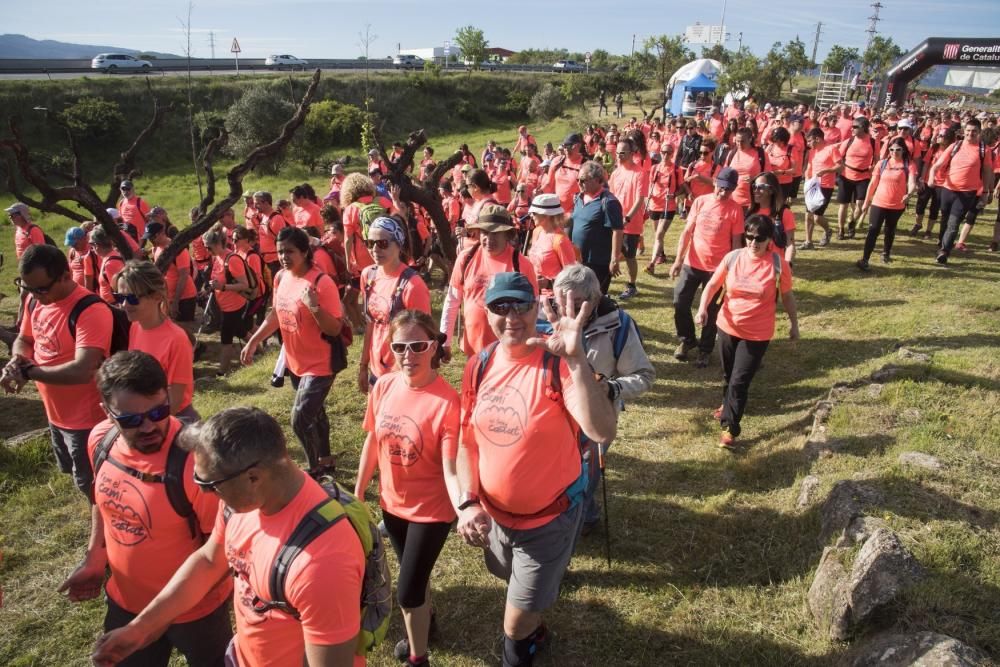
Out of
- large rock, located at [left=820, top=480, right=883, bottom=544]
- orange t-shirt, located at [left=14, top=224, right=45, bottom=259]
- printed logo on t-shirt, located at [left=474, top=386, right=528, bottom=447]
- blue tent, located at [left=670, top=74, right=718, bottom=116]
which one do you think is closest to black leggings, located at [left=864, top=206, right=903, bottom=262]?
large rock, located at [left=820, top=480, right=883, bottom=544]

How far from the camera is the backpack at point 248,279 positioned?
751cm

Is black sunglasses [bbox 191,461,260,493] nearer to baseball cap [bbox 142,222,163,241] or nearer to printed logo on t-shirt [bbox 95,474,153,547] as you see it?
printed logo on t-shirt [bbox 95,474,153,547]

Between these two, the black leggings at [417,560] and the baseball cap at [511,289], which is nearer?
the baseball cap at [511,289]

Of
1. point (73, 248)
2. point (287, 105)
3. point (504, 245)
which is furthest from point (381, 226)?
point (287, 105)

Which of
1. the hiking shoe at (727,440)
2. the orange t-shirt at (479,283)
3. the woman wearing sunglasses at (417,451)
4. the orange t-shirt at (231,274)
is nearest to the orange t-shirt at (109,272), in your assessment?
the orange t-shirt at (231,274)

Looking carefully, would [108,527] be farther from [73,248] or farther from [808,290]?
[808,290]

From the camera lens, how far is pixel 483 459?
280cm

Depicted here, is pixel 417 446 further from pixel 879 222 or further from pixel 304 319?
pixel 879 222

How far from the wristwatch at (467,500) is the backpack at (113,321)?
2.60 m

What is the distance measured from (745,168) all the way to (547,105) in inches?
1395

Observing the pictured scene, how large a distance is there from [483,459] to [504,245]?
1968 mm

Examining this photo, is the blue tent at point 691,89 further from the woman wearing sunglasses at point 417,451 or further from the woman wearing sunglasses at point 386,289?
the woman wearing sunglasses at point 417,451

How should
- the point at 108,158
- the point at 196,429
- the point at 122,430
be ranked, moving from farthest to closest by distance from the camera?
the point at 108,158, the point at 122,430, the point at 196,429

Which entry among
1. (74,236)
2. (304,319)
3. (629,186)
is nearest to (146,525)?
(304,319)
